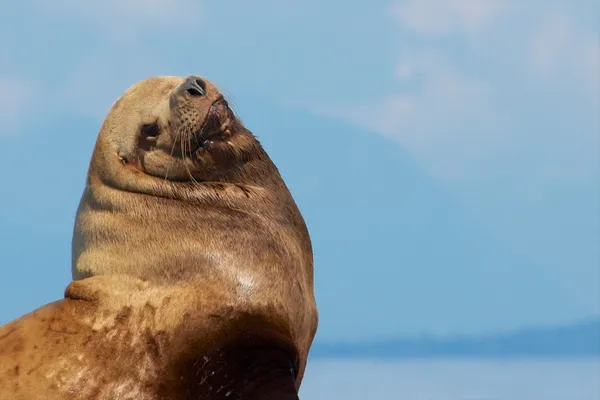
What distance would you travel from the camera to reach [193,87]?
7320 millimetres

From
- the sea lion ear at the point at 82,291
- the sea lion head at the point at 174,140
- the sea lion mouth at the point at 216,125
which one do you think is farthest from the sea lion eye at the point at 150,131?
the sea lion ear at the point at 82,291

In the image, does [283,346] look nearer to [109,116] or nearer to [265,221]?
[265,221]

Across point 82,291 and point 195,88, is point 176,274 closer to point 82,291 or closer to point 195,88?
point 82,291

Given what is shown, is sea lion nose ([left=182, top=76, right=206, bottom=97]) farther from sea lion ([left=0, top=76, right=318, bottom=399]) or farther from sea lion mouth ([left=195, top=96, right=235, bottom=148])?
sea lion mouth ([left=195, top=96, right=235, bottom=148])

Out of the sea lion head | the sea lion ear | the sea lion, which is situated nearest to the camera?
the sea lion

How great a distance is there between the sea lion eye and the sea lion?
1 cm

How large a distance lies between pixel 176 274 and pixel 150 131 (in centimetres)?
109

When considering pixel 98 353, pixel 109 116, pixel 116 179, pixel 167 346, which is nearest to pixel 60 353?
pixel 98 353

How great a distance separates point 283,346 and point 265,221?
832 mm

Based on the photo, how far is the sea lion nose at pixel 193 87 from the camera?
24.0ft

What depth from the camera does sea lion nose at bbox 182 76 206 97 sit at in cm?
733

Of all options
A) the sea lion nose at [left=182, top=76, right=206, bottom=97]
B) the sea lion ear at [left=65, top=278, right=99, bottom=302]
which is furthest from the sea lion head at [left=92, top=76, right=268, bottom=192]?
the sea lion ear at [left=65, top=278, right=99, bottom=302]

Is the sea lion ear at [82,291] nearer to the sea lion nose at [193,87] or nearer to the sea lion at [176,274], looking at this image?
the sea lion at [176,274]

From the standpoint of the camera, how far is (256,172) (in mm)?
7488
